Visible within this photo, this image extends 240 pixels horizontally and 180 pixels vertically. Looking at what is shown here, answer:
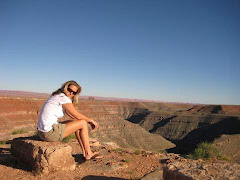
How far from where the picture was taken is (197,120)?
6450cm

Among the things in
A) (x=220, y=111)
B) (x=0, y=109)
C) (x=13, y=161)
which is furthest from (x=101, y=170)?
(x=220, y=111)

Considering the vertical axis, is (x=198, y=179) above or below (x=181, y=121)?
above

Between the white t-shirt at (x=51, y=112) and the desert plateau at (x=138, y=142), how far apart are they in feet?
3.56

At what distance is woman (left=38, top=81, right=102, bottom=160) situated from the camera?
463 cm

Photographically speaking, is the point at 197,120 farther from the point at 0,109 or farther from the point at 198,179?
the point at 198,179

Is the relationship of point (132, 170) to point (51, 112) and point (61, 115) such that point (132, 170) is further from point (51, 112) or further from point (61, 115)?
point (51, 112)

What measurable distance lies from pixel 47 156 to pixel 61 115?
3.08 ft

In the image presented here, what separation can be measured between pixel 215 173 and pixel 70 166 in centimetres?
319

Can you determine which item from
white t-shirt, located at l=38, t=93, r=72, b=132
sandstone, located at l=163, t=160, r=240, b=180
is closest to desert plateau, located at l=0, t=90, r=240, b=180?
sandstone, located at l=163, t=160, r=240, b=180

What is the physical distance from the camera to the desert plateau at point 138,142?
4162 mm

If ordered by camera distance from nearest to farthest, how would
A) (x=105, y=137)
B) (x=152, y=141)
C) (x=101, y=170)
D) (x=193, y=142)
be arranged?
(x=101, y=170) < (x=105, y=137) < (x=152, y=141) < (x=193, y=142)

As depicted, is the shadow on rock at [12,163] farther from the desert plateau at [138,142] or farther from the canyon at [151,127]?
the canyon at [151,127]

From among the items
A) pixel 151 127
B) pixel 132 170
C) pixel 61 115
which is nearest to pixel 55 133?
pixel 61 115

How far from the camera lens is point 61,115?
4.82 metres
